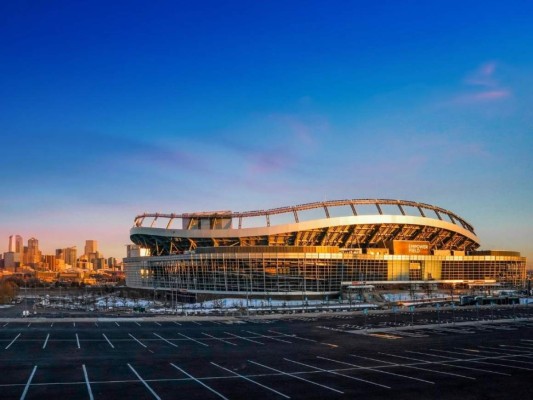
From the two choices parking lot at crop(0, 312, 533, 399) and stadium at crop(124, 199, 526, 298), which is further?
stadium at crop(124, 199, 526, 298)

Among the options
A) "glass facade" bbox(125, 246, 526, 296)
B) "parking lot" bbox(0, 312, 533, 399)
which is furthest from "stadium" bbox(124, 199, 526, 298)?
"parking lot" bbox(0, 312, 533, 399)

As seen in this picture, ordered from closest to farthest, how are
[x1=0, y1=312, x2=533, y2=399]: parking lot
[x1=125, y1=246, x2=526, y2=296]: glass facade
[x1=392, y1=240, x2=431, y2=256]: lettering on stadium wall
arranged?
1. [x1=0, y1=312, x2=533, y2=399]: parking lot
2. [x1=125, y1=246, x2=526, y2=296]: glass facade
3. [x1=392, y1=240, x2=431, y2=256]: lettering on stadium wall

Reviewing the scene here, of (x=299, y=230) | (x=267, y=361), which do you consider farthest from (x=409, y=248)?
(x=267, y=361)

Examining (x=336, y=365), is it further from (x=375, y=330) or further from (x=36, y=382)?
(x=375, y=330)

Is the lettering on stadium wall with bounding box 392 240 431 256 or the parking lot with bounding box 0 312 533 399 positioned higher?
the lettering on stadium wall with bounding box 392 240 431 256

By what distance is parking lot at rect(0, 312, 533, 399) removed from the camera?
24203 mm

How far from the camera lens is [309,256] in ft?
377

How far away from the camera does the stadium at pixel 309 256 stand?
116 m

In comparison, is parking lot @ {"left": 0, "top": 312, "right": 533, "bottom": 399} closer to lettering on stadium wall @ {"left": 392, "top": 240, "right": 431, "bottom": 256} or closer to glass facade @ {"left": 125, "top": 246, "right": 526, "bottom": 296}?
glass facade @ {"left": 125, "top": 246, "right": 526, "bottom": 296}

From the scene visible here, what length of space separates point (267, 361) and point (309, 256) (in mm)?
82577

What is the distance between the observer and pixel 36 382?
25672 millimetres

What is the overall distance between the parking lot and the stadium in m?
58.7

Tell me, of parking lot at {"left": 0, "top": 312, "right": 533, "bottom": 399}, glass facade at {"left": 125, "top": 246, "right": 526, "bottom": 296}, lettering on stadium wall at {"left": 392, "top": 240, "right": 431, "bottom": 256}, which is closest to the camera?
parking lot at {"left": 0, "top": 312, "right": 533, "bottom": 399}

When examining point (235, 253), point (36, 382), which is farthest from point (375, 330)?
point (235, 253)
